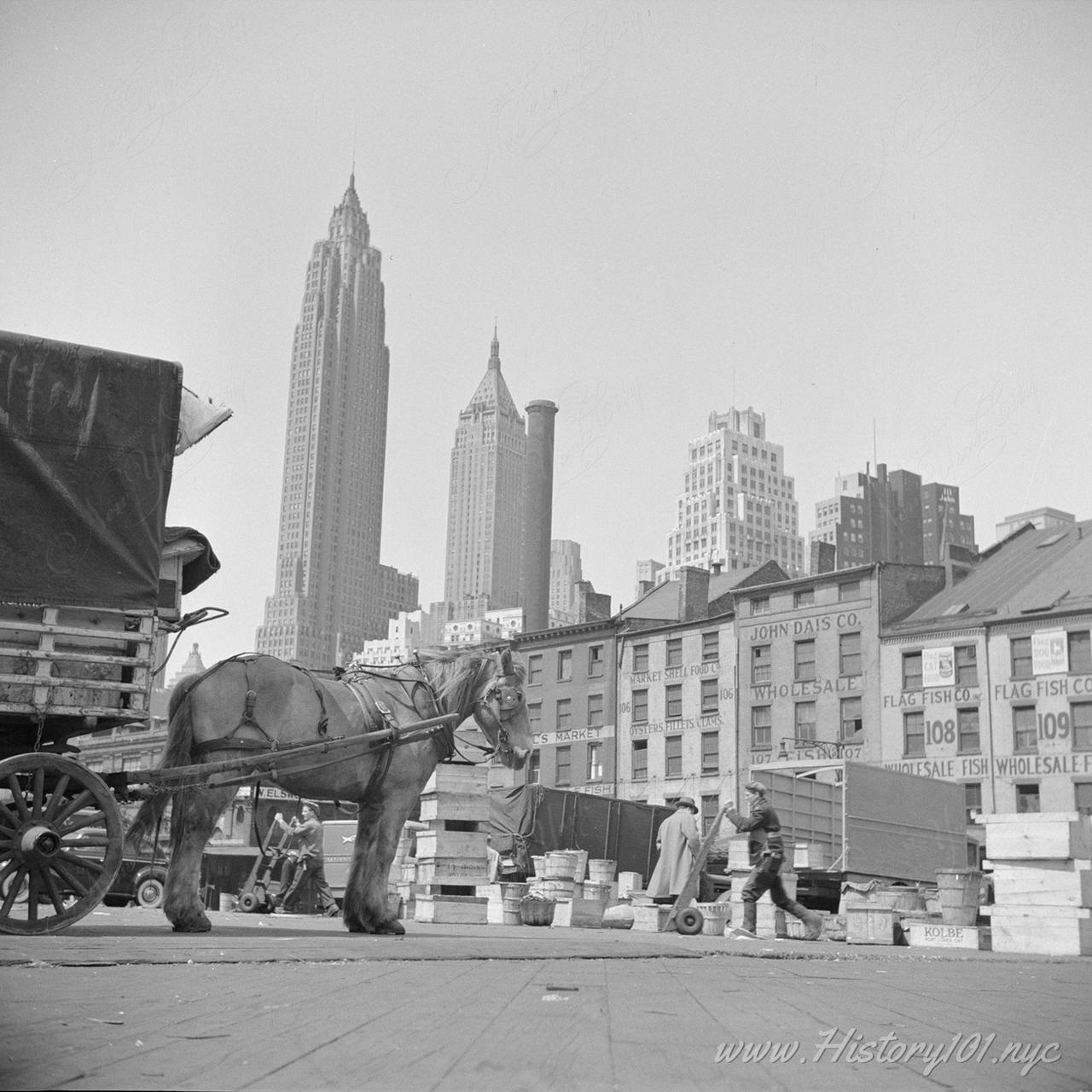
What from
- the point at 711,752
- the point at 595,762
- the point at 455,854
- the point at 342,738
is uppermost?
the point at 711,752

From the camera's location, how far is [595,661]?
7450cm

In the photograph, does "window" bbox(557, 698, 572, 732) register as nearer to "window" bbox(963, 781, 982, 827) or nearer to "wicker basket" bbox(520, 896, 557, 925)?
"window" bbox(963, 781, 982, 827)

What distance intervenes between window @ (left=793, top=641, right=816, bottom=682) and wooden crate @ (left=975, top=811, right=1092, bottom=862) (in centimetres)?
4539

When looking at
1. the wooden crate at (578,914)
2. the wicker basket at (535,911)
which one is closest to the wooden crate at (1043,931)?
the wooden crate at (578,914)

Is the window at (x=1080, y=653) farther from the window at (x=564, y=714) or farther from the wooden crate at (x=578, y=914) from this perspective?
the wooden crate at (x=578, y=914)

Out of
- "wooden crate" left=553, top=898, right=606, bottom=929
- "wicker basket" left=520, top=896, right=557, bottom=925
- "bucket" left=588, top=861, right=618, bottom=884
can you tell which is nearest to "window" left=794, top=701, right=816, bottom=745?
"bucket" left=588, top=861, right=618, bottom=884

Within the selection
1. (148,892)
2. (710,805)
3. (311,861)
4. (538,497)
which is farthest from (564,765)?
(311,861)

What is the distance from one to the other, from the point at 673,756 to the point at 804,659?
9289mm

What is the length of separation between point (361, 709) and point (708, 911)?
1027cm

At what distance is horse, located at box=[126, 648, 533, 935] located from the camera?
38.6ft

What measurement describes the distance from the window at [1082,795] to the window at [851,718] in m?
10.6

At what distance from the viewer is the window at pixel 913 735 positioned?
5784 cm

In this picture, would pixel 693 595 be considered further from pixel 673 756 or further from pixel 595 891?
pixel 595 891

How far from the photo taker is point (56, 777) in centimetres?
1173
